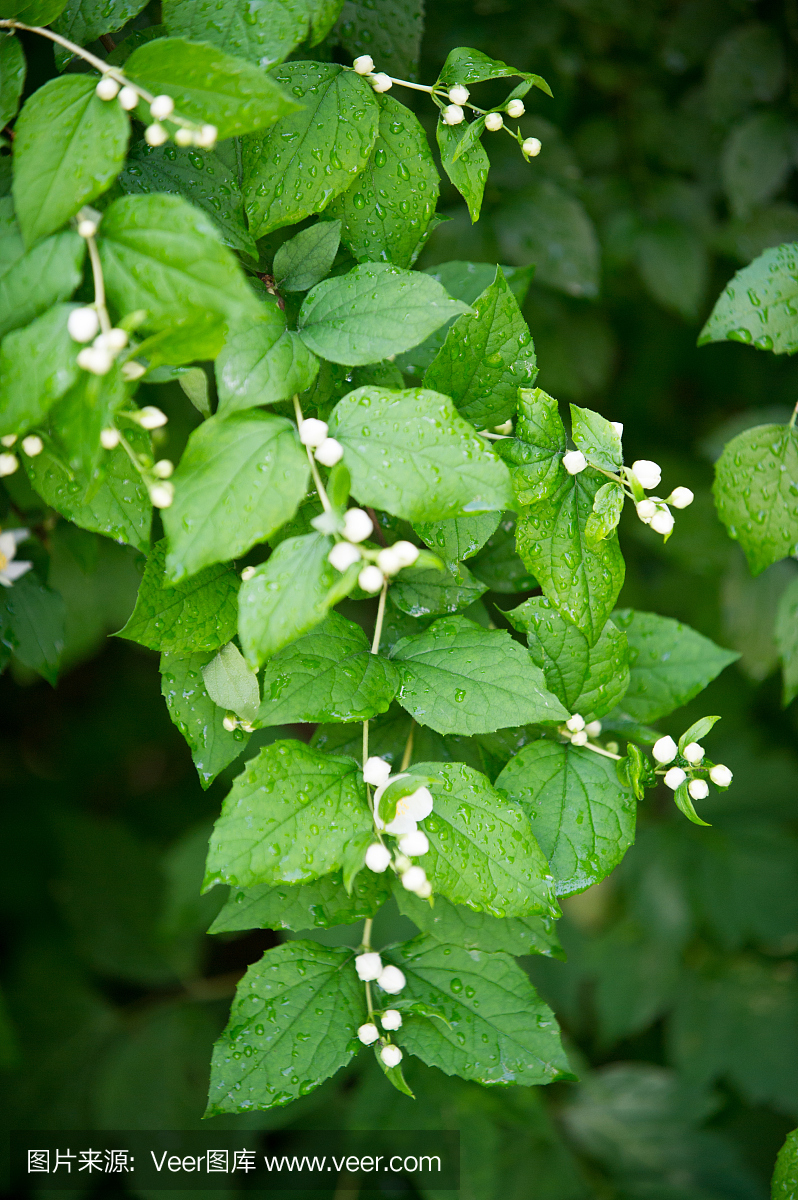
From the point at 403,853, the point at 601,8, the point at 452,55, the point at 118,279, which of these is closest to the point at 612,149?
the point at 601,8

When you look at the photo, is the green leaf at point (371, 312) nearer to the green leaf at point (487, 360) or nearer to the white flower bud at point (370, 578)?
the green leaf at point (487, 360)

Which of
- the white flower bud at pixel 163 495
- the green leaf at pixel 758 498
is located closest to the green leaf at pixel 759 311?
the green leaf at pixel 758 498

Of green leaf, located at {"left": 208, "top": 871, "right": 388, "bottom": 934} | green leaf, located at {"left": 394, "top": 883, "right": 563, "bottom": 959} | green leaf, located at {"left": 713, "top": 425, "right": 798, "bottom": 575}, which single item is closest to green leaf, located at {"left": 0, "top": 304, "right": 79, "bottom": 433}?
green leaf, located at {"left": 208, "top": 871, "right": 388, "bottom": 934}

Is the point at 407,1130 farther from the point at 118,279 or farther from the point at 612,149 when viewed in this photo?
the point at 612,149

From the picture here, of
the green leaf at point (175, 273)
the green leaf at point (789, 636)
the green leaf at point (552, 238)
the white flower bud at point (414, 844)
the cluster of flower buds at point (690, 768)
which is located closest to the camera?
the green leaf at point (175, 273)

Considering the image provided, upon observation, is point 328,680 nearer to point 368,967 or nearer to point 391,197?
point 368,967
